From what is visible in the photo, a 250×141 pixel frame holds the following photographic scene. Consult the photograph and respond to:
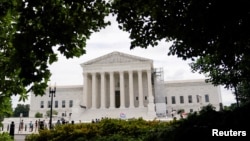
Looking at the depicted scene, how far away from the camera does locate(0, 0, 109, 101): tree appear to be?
4.61 m

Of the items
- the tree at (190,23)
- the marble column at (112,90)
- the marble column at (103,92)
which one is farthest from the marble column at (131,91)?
the tree at (190,23)

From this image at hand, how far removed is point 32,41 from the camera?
4758 millimetres

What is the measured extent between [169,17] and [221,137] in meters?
3.38

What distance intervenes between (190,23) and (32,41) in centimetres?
408

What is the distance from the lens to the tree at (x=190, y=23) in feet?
20.9

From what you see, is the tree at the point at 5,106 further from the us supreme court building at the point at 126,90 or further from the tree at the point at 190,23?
the us supreme court building at the point at 126,90

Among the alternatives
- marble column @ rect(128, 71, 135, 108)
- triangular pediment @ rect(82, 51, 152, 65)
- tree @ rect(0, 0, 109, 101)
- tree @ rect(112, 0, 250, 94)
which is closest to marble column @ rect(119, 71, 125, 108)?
marble column @ rect(128, 71, 135, 108)

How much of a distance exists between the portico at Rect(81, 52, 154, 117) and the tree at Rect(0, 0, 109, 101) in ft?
177

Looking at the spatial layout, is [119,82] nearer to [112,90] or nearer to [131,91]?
[112,90]

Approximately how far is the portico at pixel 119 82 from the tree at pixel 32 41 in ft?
177

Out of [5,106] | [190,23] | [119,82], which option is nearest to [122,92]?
[119,82]

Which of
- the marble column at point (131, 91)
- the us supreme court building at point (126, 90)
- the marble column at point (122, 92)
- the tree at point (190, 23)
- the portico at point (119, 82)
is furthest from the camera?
the portico at point (119, 82)

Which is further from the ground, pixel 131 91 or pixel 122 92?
pixel 131 91

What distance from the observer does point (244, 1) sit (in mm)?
6039
